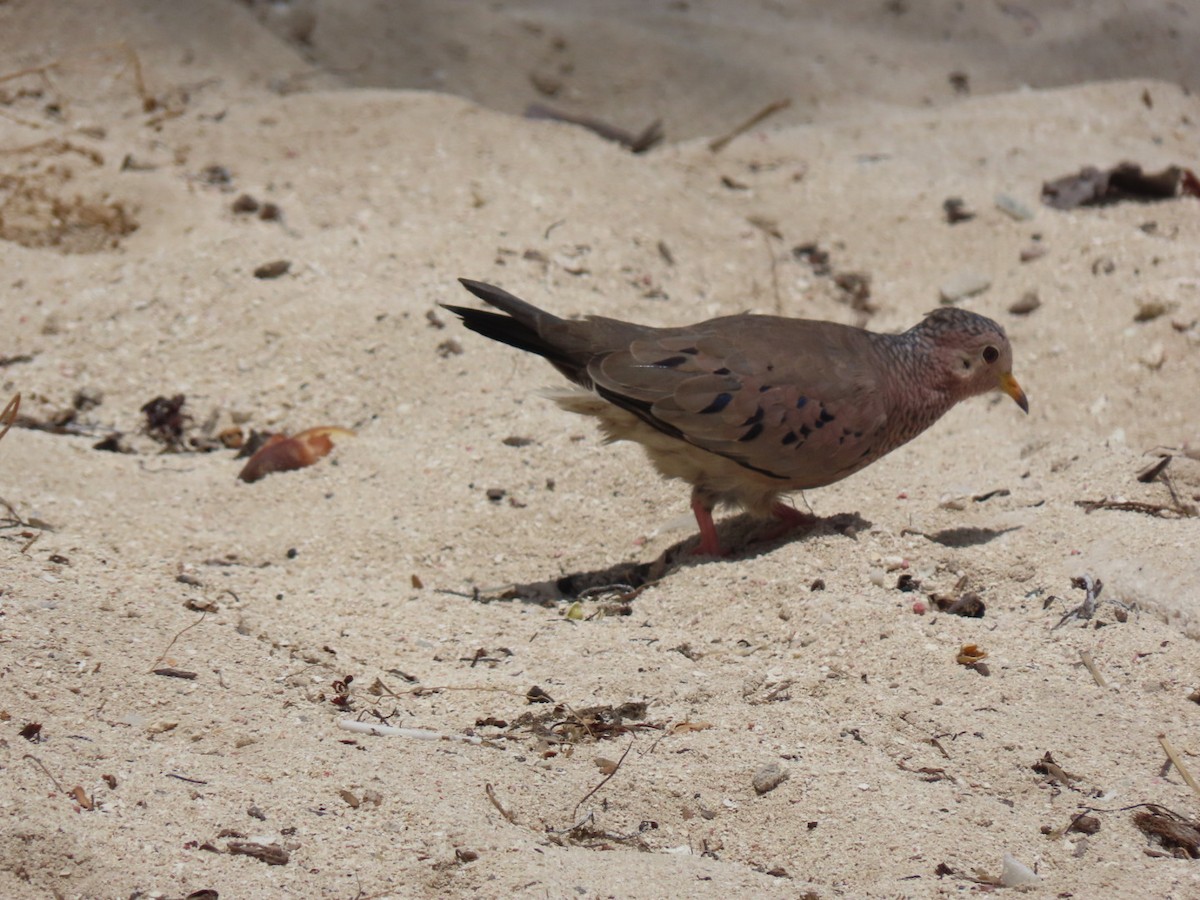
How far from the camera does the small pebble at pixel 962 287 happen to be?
6.12m

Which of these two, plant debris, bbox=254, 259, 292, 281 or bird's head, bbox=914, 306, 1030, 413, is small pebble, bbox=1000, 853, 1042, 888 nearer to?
bird's head, bbox=914, 306, 1030, 413

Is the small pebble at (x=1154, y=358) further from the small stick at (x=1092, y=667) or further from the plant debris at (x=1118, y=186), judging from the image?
the small stick at (x=1092, y=667)

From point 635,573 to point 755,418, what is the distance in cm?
65

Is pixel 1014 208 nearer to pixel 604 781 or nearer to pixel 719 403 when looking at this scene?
pixel 719 403

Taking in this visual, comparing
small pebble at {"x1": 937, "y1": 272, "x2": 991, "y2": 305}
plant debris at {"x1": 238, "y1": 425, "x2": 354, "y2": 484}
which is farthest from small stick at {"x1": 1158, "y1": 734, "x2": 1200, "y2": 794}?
small pebble at {"x1": 937, "y1": 272, "x2": 991, "y2": 305}

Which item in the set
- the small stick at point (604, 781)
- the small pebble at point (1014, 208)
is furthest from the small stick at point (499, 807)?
the small pebble at point (1014, 208)

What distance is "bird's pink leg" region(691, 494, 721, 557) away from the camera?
4430 mm

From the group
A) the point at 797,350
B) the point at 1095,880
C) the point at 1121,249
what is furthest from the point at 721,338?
the point at 1121,249

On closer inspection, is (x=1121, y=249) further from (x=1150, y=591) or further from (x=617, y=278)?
(x=1150, y=591)

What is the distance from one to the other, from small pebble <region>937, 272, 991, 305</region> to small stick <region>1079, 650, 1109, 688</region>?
2.85m

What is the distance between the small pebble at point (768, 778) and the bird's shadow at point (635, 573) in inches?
44.7

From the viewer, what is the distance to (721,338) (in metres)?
4.45

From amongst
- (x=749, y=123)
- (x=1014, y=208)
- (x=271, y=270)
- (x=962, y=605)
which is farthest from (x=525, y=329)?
(x=749, y=123)

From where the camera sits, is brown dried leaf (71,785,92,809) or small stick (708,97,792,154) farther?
small stick (708,97,792,154)
